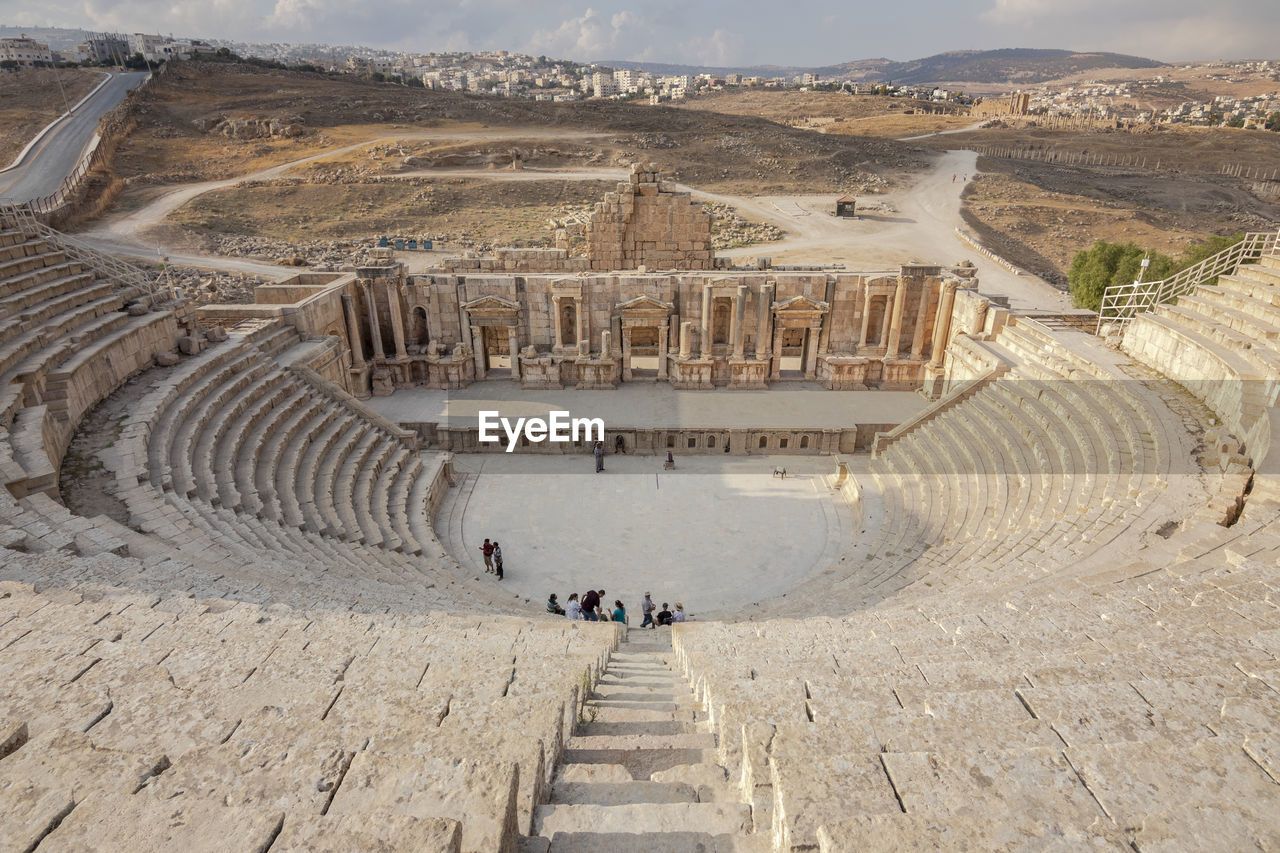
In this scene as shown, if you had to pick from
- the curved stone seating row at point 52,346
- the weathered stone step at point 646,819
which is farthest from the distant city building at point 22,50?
the weathered stone step at point 646,819

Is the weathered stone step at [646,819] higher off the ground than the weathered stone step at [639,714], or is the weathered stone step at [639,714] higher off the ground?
the weathered stone step at [646,819]

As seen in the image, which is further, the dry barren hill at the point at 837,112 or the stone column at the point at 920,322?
the dry barren hill at the point at 837,112

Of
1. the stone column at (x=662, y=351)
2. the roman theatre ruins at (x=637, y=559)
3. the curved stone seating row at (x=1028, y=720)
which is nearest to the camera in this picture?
the curved stone seating row at (x=1028, y=720)

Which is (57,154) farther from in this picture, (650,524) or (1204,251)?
(1204,251)

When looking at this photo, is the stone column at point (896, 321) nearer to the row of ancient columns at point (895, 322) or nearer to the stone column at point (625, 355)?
the row of ancient columns at point (895, 322)
